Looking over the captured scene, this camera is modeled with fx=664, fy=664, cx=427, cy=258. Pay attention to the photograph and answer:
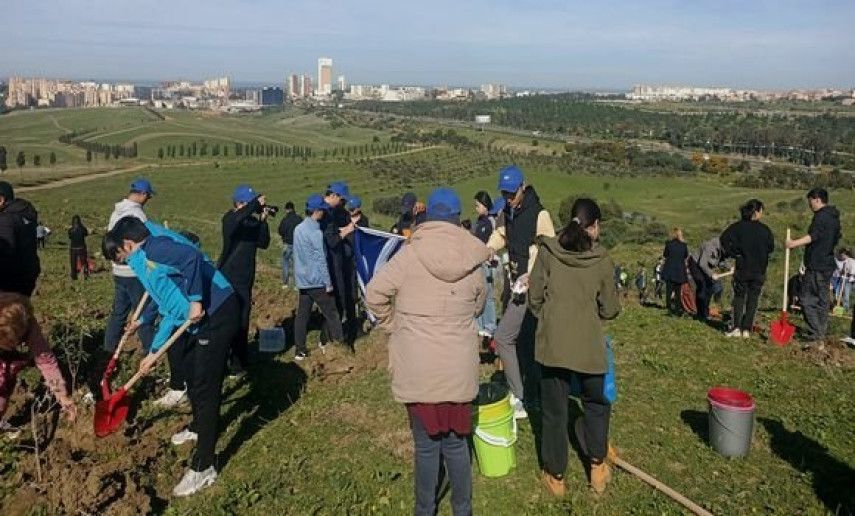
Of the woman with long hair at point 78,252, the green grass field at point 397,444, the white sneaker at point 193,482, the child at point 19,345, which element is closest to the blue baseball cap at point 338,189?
the green grass field at point 397,444

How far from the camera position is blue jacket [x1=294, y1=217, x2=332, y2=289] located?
7934 mm

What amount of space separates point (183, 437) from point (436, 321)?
3.38 metres

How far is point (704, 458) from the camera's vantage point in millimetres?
5656

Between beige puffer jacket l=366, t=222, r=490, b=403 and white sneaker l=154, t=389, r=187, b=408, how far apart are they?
12.4ft

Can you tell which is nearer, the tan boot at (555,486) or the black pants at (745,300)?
the tan boot at (555,486)

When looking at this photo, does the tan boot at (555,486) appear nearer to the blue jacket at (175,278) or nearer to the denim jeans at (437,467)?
the denim jeans at (437,467)

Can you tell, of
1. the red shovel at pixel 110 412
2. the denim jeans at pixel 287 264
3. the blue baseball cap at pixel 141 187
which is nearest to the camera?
the red shovel at pixel 110 412

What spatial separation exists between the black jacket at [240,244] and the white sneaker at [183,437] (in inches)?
70.3

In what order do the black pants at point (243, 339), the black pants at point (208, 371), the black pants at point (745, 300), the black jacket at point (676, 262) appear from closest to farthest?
the black pants at point (208, 371), the black pants at point (243, 339), the black pants at point (745, 300), the black jacket at point (676, 262)

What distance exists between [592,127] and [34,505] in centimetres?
18478

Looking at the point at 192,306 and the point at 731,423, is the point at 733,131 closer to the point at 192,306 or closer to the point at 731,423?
the point at 731,423

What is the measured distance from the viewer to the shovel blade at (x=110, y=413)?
5699mm

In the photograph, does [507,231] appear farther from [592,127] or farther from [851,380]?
[592,127]

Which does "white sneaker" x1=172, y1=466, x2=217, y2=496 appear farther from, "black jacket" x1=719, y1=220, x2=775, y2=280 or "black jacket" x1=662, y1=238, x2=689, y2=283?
"black jacket" x1=662, y1=238, x2=689, y2=283
